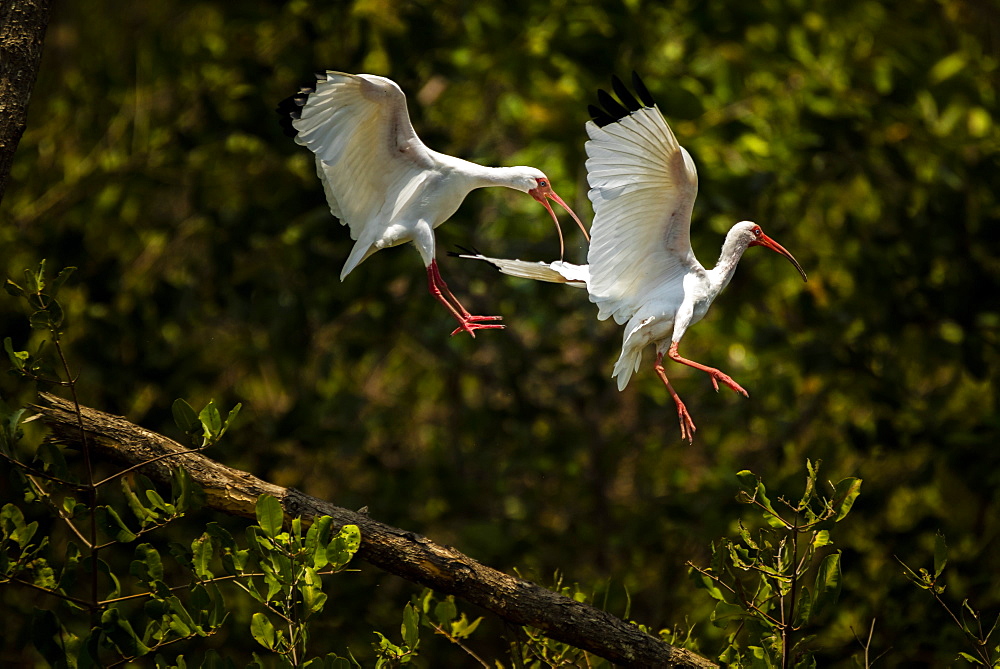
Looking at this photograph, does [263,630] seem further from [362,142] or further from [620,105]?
[620,105]

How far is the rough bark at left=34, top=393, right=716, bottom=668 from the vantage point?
2955 mm

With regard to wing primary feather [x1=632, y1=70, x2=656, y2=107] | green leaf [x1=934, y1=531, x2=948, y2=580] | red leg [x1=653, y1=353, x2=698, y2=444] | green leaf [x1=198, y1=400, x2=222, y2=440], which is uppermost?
wing primary feather [x1=632, y1=70, x2=656, y2=107]

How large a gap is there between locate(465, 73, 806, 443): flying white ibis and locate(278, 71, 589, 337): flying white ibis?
14 centimetres

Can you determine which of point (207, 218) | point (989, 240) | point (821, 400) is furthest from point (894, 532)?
point (207, 218)

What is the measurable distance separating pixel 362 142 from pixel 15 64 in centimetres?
104

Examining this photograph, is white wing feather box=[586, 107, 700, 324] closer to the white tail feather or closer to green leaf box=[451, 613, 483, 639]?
the white tail feather

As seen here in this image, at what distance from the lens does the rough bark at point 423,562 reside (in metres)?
2.96

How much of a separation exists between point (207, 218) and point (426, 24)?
5.07 feet

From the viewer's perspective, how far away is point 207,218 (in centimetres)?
561

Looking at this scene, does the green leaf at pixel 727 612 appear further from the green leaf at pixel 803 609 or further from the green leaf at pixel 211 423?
the green leaf at pixel 211 423

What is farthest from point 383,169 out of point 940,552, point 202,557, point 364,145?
point 940,552

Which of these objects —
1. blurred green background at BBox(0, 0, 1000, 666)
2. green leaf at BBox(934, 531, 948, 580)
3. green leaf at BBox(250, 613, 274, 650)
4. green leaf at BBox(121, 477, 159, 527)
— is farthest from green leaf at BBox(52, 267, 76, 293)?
blurred green background at BBox(0, 0, 1000, 666)

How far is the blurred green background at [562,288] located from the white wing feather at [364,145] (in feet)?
8.41

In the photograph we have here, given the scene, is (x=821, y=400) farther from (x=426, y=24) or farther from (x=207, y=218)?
(x=207, y=218)
